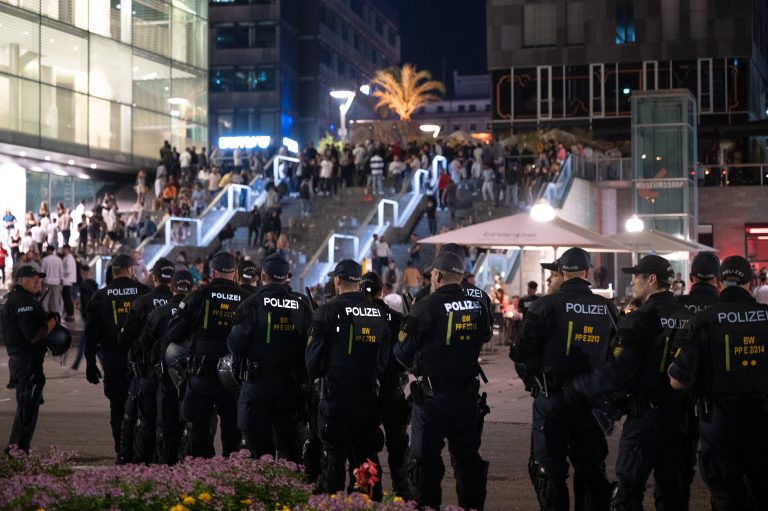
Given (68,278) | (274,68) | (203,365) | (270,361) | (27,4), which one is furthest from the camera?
(274,68)

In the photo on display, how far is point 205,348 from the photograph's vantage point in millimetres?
9727

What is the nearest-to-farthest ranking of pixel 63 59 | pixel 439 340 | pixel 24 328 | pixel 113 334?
1. pixel 439 340
2. pixel 24 328
3. pixel 113 334
4. pixel 63 59

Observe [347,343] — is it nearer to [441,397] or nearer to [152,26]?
[441,397]

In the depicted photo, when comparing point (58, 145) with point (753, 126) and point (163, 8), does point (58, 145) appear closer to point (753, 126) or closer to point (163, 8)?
point (163, 8)

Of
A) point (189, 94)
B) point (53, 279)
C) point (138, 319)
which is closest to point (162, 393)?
point (138, 319)

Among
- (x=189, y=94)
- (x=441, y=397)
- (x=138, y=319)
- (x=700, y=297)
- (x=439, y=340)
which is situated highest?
(x=189, y=94)

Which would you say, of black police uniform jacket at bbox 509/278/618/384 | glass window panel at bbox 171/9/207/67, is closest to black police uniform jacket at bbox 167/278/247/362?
black police uniform jacket at bbox 509/278/618/384

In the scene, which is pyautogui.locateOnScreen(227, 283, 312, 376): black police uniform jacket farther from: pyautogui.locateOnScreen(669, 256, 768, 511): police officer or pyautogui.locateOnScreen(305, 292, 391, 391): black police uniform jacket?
pyautogui.locateOnScreen(669, 256, 768, 511): police officer

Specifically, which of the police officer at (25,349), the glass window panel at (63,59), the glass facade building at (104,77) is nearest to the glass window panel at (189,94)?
the glass facade building at (104,77)

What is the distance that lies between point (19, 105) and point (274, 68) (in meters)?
40.6

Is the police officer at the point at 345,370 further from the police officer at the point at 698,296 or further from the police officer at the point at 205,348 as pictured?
the police officer at the point at 698,296

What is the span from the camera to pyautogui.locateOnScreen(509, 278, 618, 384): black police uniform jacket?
832 centimetres

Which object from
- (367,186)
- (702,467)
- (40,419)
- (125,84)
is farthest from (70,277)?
(702,467)

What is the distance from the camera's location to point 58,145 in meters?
39.7
